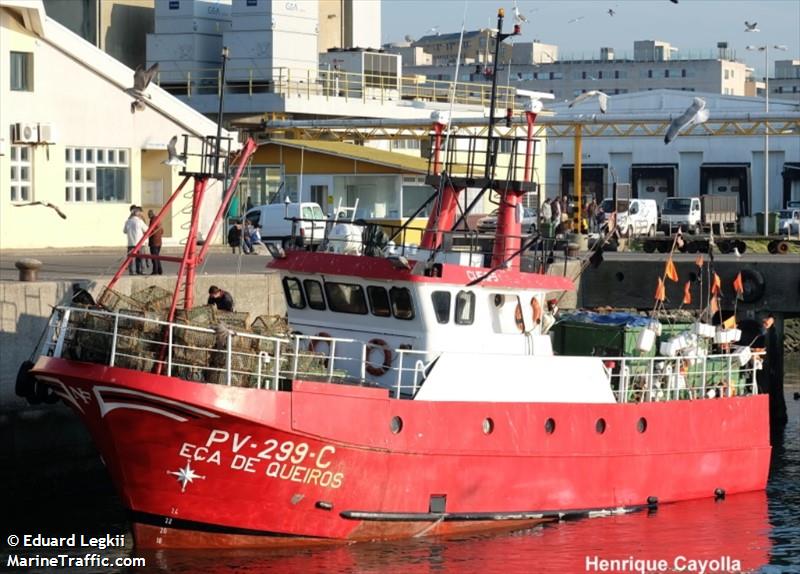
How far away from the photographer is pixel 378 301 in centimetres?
1903

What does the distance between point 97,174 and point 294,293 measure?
16683 millimetres

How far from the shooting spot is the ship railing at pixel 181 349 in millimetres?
16906

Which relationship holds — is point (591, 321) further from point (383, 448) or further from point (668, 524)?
point (383, 448)

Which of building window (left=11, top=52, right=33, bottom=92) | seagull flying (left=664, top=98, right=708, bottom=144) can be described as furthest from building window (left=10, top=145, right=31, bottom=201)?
seagull flying (left=664, top=98, right=708, bottom=144)

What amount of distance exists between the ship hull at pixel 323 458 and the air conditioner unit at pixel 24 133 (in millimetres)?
16303

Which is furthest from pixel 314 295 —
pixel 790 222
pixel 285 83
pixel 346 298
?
pixel 790 222

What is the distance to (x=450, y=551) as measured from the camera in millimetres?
18031

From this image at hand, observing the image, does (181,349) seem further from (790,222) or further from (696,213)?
(696,213)

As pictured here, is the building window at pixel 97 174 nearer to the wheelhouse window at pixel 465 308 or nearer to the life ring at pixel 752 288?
the life ring at pixel 752 288

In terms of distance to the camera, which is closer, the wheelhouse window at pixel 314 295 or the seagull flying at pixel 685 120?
the wheelhouse window at pixel 314 295

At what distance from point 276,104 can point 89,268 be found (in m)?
21.7

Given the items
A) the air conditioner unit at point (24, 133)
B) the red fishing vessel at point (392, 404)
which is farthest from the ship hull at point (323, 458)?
the air conditioner unit at point (24, 133)

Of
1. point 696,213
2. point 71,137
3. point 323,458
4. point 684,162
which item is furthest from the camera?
point 684,162

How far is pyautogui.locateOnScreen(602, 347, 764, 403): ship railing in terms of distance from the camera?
20547mm
